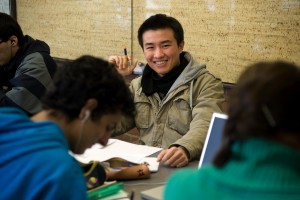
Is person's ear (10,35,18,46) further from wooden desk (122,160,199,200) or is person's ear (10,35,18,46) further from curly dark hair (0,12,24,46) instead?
wooden desk (122,160,199,200)

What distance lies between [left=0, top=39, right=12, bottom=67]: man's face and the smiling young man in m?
0.75

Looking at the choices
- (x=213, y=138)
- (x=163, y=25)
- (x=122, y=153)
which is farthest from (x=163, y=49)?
(x=213, y=138)

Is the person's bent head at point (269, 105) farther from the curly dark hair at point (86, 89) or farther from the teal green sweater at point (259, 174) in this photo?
the curly dark hair at point (86, 89)

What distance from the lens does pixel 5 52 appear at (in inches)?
103

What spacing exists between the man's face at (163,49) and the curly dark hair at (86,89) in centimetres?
104

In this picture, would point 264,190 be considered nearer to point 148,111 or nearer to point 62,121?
point 62,121

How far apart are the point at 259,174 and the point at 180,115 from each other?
1.40 meters

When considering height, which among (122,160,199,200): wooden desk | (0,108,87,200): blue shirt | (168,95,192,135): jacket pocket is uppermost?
(0,108,87,200): blue shirt

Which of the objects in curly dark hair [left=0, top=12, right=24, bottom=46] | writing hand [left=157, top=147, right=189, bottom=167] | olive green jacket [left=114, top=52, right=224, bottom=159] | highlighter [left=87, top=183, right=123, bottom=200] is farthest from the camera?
curly dark hair [left=0, top=12, right=24, bottom=46]

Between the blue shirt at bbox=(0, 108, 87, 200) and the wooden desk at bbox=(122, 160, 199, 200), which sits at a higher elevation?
the blue shirt at bbox=(0, 108, 87, 200)

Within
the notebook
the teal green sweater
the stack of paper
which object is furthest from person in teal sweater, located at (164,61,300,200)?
the stack of paper

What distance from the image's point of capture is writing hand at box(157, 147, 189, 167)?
177 centimetres

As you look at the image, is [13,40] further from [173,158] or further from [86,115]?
[86,115]

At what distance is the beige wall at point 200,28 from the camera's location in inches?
94.3
